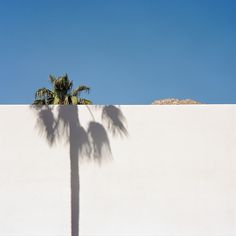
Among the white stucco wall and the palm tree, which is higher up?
the palm tree

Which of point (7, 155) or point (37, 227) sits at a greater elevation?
point (7, 155)

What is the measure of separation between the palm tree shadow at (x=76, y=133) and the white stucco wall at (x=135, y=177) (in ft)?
0.45

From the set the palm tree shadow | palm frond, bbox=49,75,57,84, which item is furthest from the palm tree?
the palm tree shadow

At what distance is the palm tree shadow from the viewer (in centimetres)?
1096

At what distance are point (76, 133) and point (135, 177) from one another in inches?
81.0

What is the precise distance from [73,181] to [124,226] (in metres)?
1.89

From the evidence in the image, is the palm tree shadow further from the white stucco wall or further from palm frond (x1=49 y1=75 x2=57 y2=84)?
palm frond (x1=49 y1=75 x2=57 y2=84)

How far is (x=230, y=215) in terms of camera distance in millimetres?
11406

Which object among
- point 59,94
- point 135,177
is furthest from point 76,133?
point 59,94

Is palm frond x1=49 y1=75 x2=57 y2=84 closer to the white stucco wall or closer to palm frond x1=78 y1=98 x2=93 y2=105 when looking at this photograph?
palm frond x1=78 y1=98 x2=93 y2=105

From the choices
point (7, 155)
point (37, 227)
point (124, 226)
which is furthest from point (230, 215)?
point (7, 155)

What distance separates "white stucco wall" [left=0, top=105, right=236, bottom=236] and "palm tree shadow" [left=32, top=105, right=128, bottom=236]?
138 millimetres

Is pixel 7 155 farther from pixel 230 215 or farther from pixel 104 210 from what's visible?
pixel 230 215

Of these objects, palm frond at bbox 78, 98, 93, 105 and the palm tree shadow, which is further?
palm frond at bbox 78, 98, 93, 105
